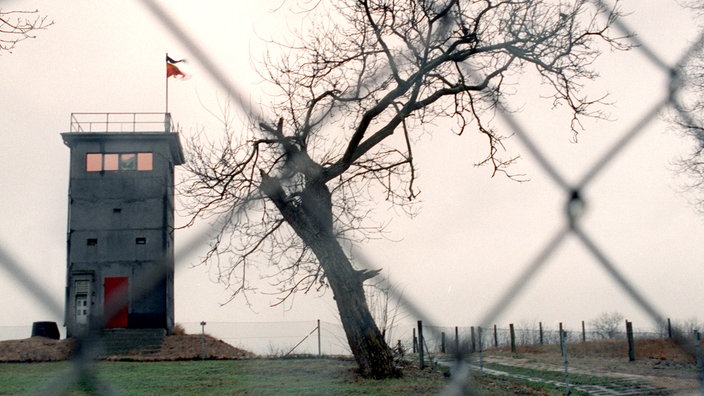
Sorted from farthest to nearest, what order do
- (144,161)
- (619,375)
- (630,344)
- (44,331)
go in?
(44,331)
(144,161)
(630,344)
(619,375)

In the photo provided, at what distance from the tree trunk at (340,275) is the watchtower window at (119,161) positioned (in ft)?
52.3

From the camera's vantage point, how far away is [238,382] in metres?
11.2

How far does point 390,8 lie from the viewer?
554 centimetres

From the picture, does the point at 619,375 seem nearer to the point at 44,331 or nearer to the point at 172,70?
the point at 172,70

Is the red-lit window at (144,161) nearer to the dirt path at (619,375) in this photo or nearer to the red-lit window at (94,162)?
the red-lit window at (94,162)

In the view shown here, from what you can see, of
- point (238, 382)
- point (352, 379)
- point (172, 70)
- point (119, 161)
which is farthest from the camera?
point (119, 161)

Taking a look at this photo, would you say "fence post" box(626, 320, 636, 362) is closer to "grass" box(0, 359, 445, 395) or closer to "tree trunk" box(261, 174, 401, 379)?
"grass" box(0, 359, 445, 395)

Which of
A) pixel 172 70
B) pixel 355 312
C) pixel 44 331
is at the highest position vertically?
pixel 172 70

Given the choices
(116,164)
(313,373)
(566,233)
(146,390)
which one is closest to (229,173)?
(146,390)

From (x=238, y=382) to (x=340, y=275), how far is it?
2643 millimetres

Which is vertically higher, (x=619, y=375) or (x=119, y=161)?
(x=119, y=161)

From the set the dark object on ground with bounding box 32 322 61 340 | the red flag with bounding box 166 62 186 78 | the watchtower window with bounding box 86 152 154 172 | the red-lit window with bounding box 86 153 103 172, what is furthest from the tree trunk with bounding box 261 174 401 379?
the dark object on ground with bounding box 32 322 61 340

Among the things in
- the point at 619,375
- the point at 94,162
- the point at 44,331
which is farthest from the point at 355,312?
the point at 44,331

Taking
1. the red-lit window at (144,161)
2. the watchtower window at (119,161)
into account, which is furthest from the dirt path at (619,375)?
the watchtower window at (119,161)
